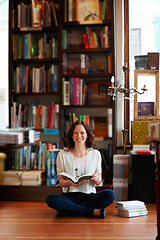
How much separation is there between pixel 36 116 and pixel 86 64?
2.95 feet

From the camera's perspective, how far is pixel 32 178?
392 centimetres

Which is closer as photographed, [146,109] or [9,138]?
[9,138]

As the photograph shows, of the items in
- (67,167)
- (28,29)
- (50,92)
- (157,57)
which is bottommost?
(67,167)

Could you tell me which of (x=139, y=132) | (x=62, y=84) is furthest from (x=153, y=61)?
(x=62, y=84)

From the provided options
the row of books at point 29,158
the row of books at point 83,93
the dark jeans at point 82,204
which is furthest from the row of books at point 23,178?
the row of books at point 83,93

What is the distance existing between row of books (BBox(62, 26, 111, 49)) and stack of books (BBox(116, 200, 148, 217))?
1.90 metres

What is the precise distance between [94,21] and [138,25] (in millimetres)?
637

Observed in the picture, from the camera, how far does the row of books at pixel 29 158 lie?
411 centimetres

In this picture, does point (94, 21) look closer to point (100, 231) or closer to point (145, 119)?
point (145, 119)

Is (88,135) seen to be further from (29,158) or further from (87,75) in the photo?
(29,158)

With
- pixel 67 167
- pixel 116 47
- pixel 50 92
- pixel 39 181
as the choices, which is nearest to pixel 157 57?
pixel 116 47

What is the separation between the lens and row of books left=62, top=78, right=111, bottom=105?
13.3ft

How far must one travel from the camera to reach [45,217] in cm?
314

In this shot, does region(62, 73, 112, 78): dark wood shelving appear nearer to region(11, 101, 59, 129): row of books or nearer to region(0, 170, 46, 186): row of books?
region(11, 101, 59, 129): row of books
